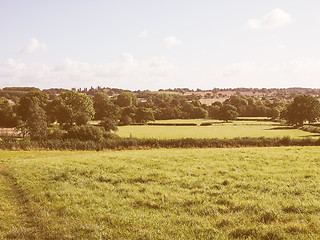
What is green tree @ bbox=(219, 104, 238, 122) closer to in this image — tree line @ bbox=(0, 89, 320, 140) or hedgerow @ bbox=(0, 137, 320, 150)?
tree line @ bbox=(0, 89, 320, 140)

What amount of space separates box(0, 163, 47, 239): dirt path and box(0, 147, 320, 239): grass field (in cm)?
4

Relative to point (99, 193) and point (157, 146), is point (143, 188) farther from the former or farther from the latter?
point (157, 146)

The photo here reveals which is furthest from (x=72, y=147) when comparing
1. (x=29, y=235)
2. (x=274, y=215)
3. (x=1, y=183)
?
(x=274, y=215)

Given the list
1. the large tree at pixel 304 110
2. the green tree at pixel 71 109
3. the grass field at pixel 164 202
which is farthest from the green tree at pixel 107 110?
the grass field at pixel 164 202

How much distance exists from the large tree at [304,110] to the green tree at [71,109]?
3089 inches

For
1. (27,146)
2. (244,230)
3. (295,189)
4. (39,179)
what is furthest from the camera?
(27,146)

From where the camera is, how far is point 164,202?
12.6m

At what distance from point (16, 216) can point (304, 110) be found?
105370 millimetres

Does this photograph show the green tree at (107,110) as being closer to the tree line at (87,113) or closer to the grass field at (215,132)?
the tree line at (87,113)

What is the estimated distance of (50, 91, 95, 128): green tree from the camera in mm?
90312

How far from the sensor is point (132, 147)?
5059 cm

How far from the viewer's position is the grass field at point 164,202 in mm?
9513

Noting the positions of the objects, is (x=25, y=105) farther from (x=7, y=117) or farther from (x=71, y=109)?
(x=7, y=117)

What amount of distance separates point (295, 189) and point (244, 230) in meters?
6.08
